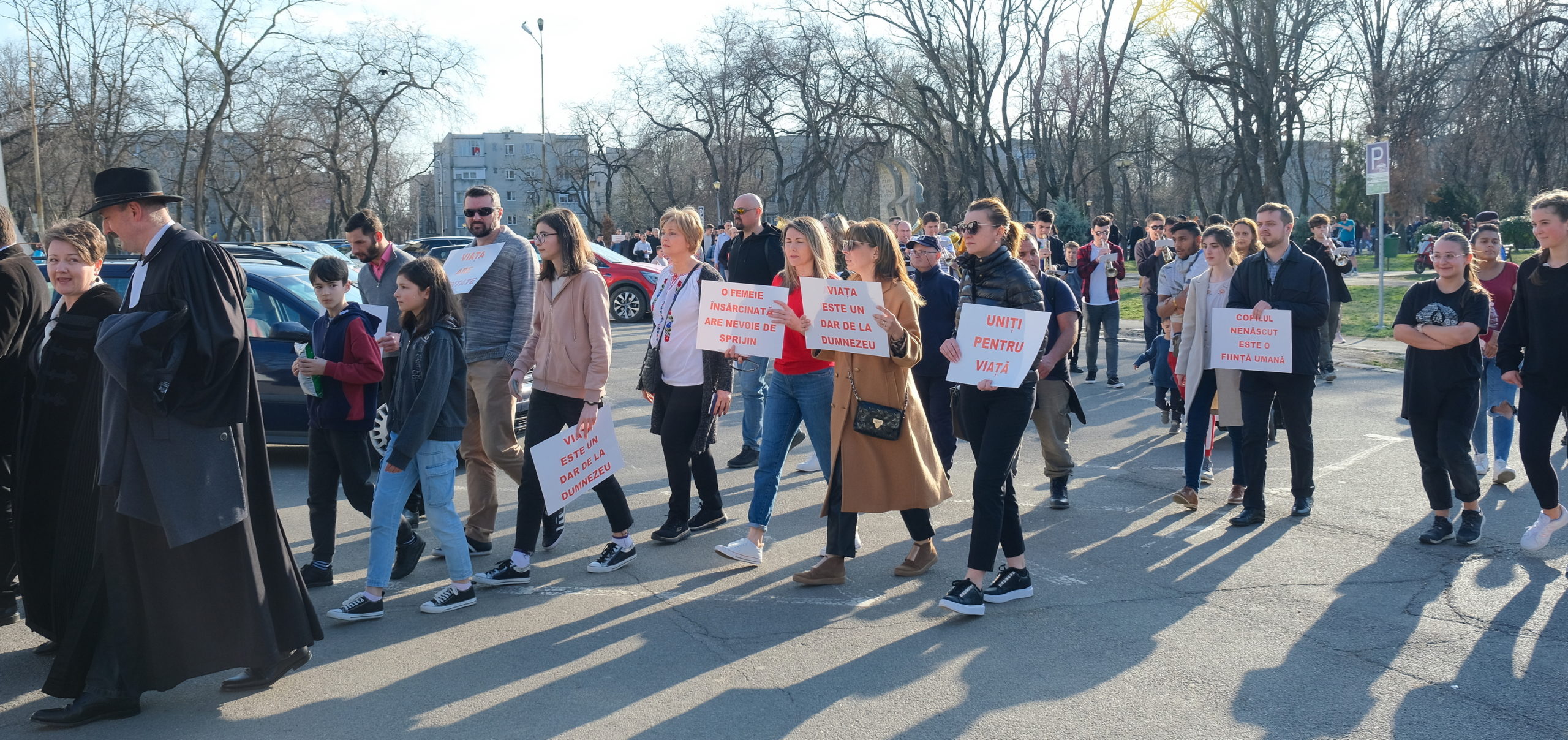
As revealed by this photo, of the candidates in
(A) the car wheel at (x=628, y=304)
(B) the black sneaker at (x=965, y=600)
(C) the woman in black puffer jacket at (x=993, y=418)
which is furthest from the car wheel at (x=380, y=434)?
(A) the car wheel at (x=628, y=304)

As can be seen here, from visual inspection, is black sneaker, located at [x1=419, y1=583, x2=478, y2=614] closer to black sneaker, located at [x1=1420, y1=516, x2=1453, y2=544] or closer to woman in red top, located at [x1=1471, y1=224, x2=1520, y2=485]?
black sneaker, located at [x1=1420, y1=516, x2=1453, y2=544]

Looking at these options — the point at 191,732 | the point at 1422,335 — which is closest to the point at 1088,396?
the point at 1422,335

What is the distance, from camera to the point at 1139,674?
4.33 meters

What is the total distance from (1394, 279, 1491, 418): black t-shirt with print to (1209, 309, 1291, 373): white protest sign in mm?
592

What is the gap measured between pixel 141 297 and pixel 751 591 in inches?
115

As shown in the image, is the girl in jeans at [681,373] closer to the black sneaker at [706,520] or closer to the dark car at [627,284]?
the black sneaker at [706,520]

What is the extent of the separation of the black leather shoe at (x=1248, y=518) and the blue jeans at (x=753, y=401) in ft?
10.6

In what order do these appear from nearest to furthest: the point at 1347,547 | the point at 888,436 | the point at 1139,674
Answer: the point at 1139,674 → the point at 888,436 → the point at 1347,547

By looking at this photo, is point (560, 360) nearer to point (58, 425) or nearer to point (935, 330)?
point (58, 425)

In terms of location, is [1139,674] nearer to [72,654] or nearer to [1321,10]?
[72,654]

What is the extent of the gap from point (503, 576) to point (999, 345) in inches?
105

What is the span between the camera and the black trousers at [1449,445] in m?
6.13

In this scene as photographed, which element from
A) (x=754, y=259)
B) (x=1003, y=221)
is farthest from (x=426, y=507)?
(x=754, y=259)

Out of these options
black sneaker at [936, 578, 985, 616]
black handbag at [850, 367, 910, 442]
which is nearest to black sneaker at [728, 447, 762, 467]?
black handbag at [850, 367, 910, 442]
